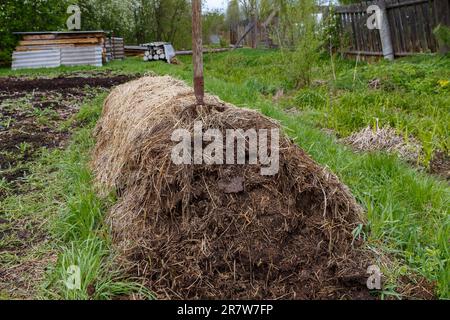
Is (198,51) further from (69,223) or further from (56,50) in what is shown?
(56,50)

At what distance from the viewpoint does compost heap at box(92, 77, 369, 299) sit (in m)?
2.36

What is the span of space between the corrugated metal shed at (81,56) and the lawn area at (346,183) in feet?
36.3

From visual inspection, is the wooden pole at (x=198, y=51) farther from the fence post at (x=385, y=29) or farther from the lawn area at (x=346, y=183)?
the fence post at (x=385, y=29)

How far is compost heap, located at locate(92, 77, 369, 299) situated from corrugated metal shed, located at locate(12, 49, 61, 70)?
50.4 ft

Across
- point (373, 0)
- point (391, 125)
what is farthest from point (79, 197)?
point (373, 0)

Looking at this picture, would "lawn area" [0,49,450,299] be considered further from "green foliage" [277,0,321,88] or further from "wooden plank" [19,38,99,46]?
"wooden plank" [19,38,99,46]

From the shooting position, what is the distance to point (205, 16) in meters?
28.8

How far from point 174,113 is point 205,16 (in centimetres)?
2713

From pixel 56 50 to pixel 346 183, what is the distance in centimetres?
1570

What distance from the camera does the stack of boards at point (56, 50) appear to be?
54.3ft

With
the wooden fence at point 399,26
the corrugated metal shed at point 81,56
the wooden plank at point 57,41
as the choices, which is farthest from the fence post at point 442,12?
the wooden plank at point 57,41

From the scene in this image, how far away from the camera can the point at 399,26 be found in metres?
10.4

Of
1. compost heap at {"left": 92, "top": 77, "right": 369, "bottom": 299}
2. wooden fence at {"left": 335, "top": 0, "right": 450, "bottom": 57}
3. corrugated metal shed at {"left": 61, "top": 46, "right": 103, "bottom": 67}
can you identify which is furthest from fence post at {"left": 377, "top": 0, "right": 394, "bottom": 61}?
corrugated metal shed at {"left": 61, "top": 46, "right": 103, "bottom": 67}

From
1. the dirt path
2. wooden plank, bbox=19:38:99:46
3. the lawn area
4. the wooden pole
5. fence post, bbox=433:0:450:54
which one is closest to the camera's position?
the lawn area
